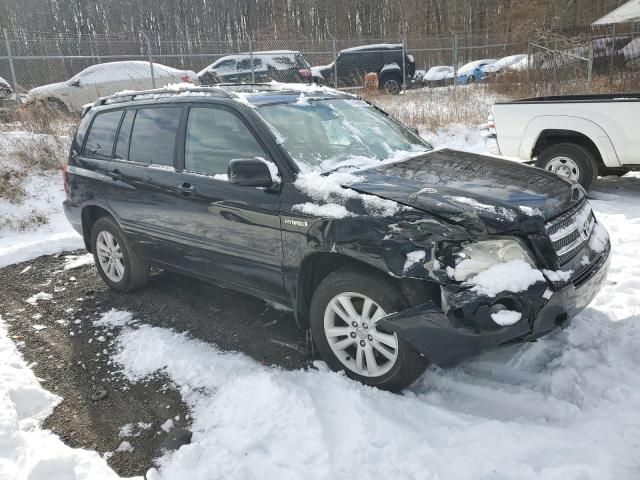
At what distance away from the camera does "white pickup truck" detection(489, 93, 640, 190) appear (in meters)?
6.14

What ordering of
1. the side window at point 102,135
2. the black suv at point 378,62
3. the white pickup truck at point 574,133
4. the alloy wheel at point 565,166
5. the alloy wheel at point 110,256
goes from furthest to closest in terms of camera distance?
the black suv at point 378,62 → the alloy wheel at point 565,166 → the white pickup truck at point 574,133 → the alloy wheel at point 110,256 → the side window at point 102,135

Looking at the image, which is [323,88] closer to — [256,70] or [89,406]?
[89,406]

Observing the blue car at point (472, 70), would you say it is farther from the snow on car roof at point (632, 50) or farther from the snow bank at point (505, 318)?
the snow bank at point (505, 318)

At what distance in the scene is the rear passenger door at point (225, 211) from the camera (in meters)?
3.33

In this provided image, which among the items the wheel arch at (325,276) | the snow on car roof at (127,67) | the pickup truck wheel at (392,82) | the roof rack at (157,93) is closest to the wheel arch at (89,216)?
the roof rack at (157,93)

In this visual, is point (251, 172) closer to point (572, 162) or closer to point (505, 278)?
point (505, 278)

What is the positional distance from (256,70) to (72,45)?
4.98 metres

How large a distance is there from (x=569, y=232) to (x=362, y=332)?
134 centimetres

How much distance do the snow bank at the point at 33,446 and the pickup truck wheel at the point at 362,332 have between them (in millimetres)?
1381

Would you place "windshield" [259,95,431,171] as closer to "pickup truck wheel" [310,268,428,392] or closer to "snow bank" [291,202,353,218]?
"snow bank" [291,202,353,218]

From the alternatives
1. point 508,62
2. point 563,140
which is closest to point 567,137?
point 563,140

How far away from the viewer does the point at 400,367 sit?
9.29ft

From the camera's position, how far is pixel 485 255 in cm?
257

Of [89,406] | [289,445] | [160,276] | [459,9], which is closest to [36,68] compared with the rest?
[160,276]
